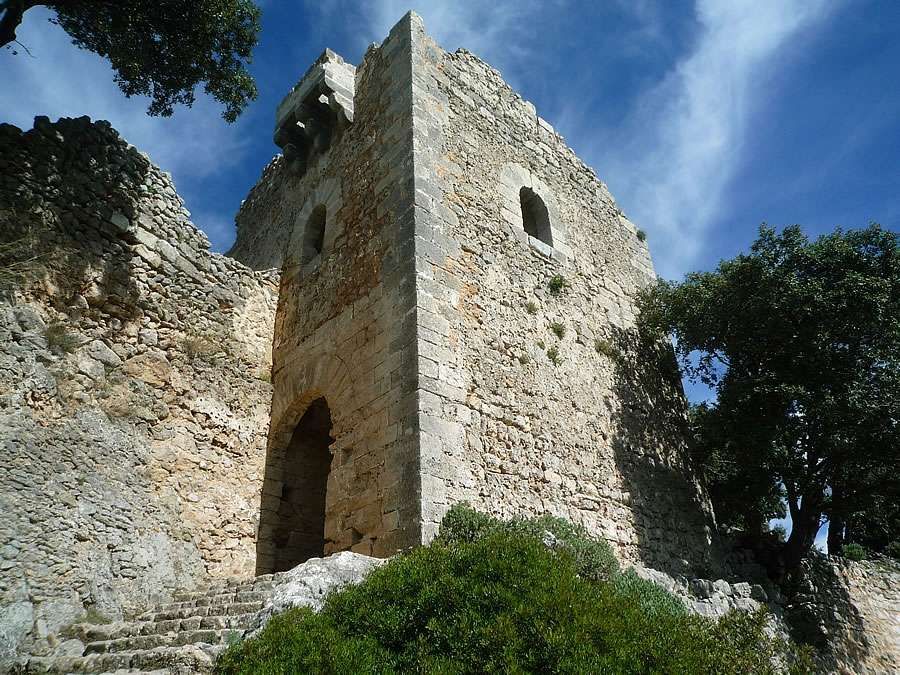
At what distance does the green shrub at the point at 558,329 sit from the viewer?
9508 millimetres

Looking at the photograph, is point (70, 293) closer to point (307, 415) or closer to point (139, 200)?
point (139, 200)

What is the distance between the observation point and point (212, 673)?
173 inches

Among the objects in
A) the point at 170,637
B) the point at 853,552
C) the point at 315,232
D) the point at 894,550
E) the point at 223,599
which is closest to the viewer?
the point at 170,637

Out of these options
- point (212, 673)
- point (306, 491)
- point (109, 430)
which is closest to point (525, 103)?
point (306, 491)

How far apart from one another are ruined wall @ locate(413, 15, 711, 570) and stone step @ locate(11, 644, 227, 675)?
2.38 metres

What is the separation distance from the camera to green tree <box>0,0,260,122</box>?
8.45 metres

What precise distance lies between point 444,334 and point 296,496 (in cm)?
320

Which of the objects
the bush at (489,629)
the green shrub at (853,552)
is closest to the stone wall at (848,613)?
the green shrub at (853,552)

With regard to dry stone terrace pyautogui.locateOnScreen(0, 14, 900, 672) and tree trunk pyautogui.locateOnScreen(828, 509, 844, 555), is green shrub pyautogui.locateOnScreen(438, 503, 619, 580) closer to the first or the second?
dry stone terrace pyautogui.locateOnScreen(0, 14, 900, 672)

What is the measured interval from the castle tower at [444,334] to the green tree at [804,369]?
1031 mm

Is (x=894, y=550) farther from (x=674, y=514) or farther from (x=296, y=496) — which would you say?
(x=296, y=496)

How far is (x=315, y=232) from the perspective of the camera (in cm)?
1065

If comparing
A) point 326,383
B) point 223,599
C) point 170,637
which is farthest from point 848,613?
point 170,637

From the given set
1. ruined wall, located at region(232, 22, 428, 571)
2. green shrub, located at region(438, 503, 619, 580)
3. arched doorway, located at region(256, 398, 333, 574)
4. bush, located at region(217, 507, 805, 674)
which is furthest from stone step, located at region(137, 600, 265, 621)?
arched doorway, located at region(256, 398, 333, 574)
